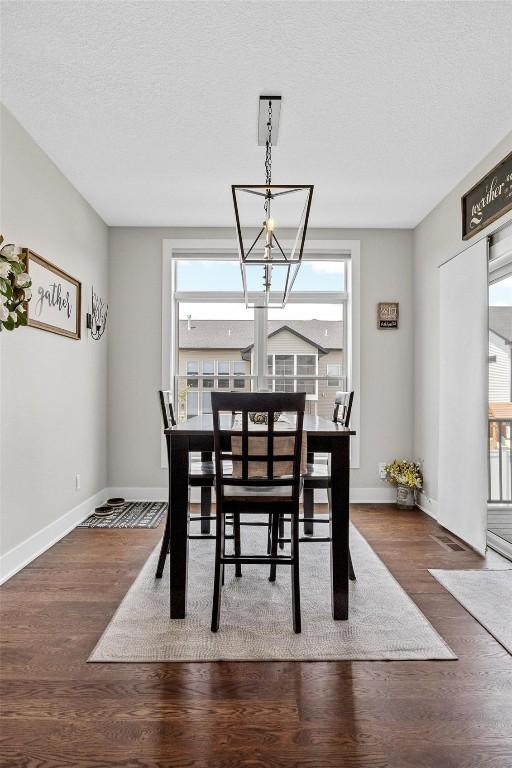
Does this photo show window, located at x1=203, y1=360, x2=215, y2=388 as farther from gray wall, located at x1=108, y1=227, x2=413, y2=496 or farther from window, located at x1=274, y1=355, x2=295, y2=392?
window, located at x1=274, y1=355, x2=295, y2=392

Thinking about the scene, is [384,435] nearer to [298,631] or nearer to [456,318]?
[456,318]

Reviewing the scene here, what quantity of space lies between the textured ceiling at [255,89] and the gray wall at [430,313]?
288 millimetres

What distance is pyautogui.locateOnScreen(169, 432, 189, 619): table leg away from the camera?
239cm

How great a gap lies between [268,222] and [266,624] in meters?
2.01

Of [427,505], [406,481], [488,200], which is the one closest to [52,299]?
[488,200]

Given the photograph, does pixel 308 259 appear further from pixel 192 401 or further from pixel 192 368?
pixel 192 401

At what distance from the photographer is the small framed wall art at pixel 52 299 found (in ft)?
10.6

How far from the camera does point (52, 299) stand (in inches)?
139

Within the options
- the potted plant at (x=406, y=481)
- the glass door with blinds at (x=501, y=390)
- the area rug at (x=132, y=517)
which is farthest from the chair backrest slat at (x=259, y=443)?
the potted plant at (x=406, y=481)

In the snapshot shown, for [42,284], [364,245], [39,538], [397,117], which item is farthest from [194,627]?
[364,245]

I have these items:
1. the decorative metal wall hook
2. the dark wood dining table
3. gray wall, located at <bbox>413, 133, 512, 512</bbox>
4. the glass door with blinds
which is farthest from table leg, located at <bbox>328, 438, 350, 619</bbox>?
the decorative metal wall hook

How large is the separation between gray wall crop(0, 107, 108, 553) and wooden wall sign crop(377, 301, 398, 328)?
2.65m

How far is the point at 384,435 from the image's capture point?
499 centimetres

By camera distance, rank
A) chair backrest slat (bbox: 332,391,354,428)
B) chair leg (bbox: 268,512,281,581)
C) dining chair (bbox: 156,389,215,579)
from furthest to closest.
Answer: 1. chair backrest slat (bbox: 332,391,354,428)
2. dining chair (bbox: 156,389,215,579)
3. chair leg (bbox: 268,512,281,581)
